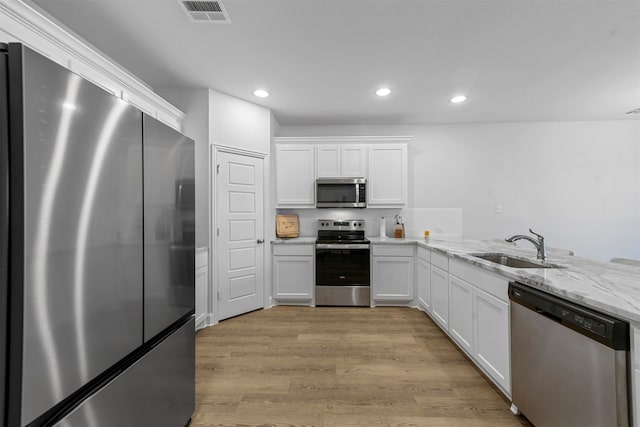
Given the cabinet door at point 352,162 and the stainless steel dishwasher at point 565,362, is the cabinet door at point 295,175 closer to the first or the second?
the cabinet door at point 352,162

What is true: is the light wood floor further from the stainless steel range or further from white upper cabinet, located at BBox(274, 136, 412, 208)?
white upper cabinet, located at BBox(274, 136, 412, 208)

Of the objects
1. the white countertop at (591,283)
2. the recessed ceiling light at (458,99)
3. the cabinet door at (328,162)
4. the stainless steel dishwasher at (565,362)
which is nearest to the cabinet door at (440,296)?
the white countertop at (591,283)

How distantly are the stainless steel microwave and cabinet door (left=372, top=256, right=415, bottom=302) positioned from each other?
85cm

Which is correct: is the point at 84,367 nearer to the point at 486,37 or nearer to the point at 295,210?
the point at 486,37

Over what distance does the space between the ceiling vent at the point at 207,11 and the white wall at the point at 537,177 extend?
2.39 metres

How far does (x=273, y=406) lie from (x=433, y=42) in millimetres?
2985

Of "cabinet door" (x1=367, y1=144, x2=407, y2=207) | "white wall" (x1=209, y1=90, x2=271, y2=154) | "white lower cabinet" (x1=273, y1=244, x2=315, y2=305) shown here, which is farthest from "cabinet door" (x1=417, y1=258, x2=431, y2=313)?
"white wall" (x1=209, y1=90, x2=271, y2=154)

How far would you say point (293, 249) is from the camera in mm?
3639

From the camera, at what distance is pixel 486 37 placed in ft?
7.01

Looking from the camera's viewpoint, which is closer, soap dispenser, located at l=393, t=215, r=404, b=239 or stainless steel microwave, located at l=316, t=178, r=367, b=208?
stainless steel microwave, located at l=316, t=178, r=367, b=208

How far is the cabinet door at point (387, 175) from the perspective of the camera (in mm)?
3889

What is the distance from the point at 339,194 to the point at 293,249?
1.03 metres

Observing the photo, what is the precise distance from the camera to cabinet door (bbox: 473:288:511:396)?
1702 millimetres

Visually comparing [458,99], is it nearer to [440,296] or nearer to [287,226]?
[440,296]
